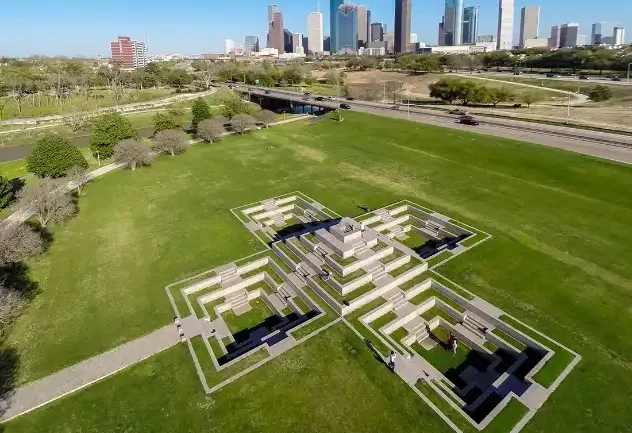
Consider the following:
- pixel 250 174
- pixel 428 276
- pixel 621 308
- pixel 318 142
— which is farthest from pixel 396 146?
pixel 621 308

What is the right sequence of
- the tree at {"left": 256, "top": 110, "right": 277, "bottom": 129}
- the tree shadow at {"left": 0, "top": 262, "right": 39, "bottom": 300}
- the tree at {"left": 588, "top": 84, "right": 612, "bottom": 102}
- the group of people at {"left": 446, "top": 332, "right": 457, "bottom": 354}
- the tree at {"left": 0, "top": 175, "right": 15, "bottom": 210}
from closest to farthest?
the group of people at {"left": 446, "top": 332, "right": 457, "bottom": 354} < the tree shadow at {"left": 0, "top": 262, "right": 39, "bottom": 300} < the tree at {"left": 0, "top": 175, "right": 15, "bottom": 210} < the tree at {"left": 256, "top": 110, "right": 277, "bottom": 129} < the tree at {"left": 588, "top": 84, "right": 612, "bottom": 102}

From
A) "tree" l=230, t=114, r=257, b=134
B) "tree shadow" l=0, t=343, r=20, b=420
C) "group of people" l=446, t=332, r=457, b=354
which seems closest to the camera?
"tree shadow" l=0, t=343, r=20, b=420

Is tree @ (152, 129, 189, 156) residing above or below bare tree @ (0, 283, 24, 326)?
above

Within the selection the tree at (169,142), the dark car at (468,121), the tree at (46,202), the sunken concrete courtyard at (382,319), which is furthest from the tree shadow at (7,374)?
the dark car at (468,121)

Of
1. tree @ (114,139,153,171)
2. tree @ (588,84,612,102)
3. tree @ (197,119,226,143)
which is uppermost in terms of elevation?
tree @ (588,84,612,102)

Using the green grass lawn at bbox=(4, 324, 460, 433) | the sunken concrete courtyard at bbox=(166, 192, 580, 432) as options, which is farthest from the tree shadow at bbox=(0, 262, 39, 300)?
the green grass lawn at bbox=(4, 324, 460, 433)

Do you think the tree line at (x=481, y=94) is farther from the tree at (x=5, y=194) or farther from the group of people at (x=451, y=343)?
the tree at (x=5, y=194)

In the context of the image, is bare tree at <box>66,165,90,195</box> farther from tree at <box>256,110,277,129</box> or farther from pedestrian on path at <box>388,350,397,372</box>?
pedestrian on path at <box>388,350,397,372</box>
